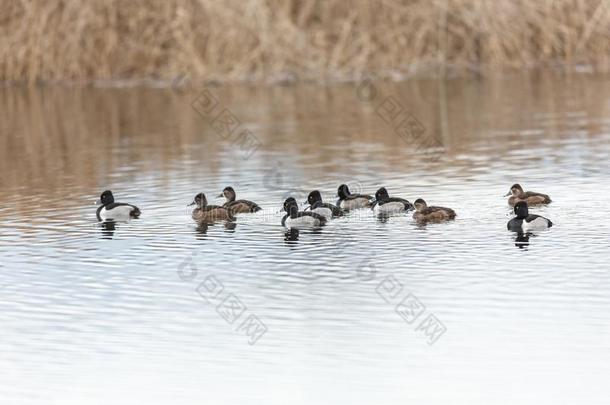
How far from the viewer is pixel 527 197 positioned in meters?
19.1

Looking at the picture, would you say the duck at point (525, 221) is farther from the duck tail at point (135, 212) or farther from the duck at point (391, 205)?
the duck tail at point (135, 212)

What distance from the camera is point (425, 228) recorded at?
1772cm

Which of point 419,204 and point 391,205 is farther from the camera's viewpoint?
point 391,205

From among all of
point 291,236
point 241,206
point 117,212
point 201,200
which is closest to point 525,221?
point 291,236

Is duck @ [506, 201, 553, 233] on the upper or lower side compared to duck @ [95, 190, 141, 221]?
→ lower

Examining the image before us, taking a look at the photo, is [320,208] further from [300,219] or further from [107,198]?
[107,198]

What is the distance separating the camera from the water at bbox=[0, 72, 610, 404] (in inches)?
446

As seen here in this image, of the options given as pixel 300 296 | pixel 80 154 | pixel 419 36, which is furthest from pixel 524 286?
pixel 419 36

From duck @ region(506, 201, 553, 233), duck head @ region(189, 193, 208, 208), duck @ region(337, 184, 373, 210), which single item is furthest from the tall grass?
duck @ region(506, 201, 553, 233)

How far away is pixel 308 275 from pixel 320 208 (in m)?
3.91

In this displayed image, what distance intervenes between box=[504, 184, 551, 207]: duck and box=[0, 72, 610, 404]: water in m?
0.23

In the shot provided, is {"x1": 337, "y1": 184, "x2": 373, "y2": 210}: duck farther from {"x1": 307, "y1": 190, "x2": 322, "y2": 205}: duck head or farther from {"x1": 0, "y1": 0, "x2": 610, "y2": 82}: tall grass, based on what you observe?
{"x1": 0, "y1": 0, "x2": 610, "y2": 82}: tall grass

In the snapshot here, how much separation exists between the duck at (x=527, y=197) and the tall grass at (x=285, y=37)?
2003cm

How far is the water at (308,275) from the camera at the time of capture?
37.2 feet
